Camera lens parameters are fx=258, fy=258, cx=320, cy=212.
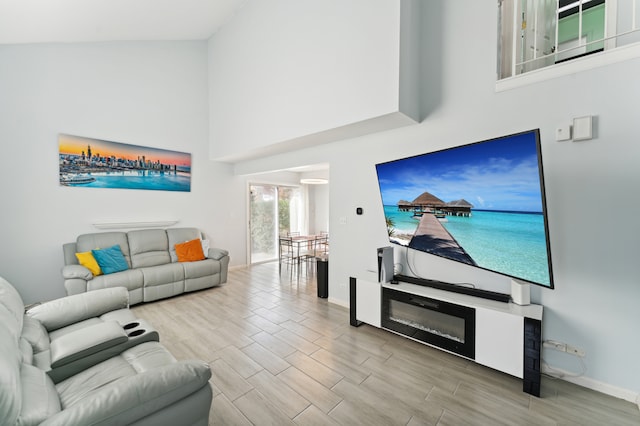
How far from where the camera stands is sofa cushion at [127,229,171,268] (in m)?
4.16

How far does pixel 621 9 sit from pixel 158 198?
621cm

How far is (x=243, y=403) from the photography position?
190cm

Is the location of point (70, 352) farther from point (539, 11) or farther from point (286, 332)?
point (539, 11)


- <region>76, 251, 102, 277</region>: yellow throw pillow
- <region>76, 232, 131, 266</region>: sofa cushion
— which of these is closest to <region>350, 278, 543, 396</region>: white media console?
<region>76, 251, 102, 277</region>: yellow throw pillow

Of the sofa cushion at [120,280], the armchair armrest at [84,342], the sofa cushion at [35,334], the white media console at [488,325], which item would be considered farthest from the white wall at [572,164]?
the sofa cushion at [120,280]

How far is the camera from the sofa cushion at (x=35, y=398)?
3.24 feet

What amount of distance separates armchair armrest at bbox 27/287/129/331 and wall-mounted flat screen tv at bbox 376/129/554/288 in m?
2.88

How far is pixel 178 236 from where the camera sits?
4730 millimetres

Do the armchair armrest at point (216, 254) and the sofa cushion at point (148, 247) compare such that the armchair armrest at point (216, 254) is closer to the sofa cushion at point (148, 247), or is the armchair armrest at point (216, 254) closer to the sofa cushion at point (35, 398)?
the sofa cushion at point (148, 247)

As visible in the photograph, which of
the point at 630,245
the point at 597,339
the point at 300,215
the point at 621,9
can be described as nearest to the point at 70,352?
the point at 597,339

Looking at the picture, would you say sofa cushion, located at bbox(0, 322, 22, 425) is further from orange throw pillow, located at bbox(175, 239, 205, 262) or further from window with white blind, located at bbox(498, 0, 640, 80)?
window with white blind, located at bbox(498, 0, 640, 80)

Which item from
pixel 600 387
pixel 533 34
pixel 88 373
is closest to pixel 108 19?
pixel 88 373

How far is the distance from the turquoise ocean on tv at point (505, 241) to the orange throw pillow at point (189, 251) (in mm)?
4003

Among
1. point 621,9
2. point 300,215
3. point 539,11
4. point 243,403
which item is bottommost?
point 243,403
